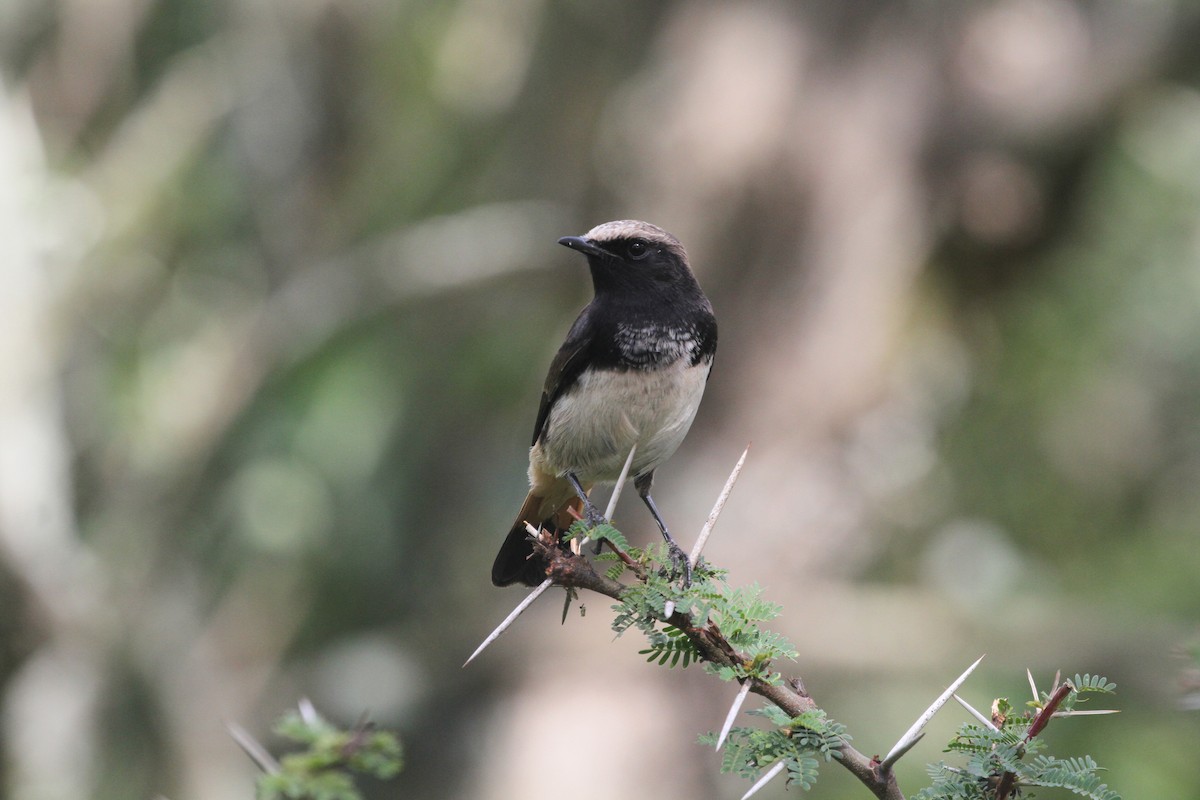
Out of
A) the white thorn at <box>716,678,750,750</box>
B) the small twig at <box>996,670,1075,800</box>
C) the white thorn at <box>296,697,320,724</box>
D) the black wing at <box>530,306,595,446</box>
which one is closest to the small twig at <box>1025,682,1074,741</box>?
the small twig at <box>996,670,1075,800</box>

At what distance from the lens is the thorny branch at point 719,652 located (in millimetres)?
2006

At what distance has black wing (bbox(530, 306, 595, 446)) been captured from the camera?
416 centimetres

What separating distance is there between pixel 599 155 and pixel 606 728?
13.4 ft

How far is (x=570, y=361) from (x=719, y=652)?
2.03m

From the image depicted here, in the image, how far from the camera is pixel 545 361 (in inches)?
404

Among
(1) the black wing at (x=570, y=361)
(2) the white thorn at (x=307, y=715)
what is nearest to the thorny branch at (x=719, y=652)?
(2) the white thorn at (x=307, y=715)

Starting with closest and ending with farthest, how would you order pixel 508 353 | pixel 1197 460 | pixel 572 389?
pixel 572 389 < pixel 1197 460 < pixel 508 353

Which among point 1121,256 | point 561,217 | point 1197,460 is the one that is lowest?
point 1197,460

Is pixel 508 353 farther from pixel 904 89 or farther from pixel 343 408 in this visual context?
pixel 904 89

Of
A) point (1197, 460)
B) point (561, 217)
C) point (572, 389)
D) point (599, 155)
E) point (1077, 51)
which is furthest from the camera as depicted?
point (1197, 460)

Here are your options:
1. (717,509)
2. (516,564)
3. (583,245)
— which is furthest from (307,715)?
(583,245)

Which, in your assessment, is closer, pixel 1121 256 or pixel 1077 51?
pixel 1077 51

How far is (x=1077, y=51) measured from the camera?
802 cm

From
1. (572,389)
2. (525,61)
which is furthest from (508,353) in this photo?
(572,389)
